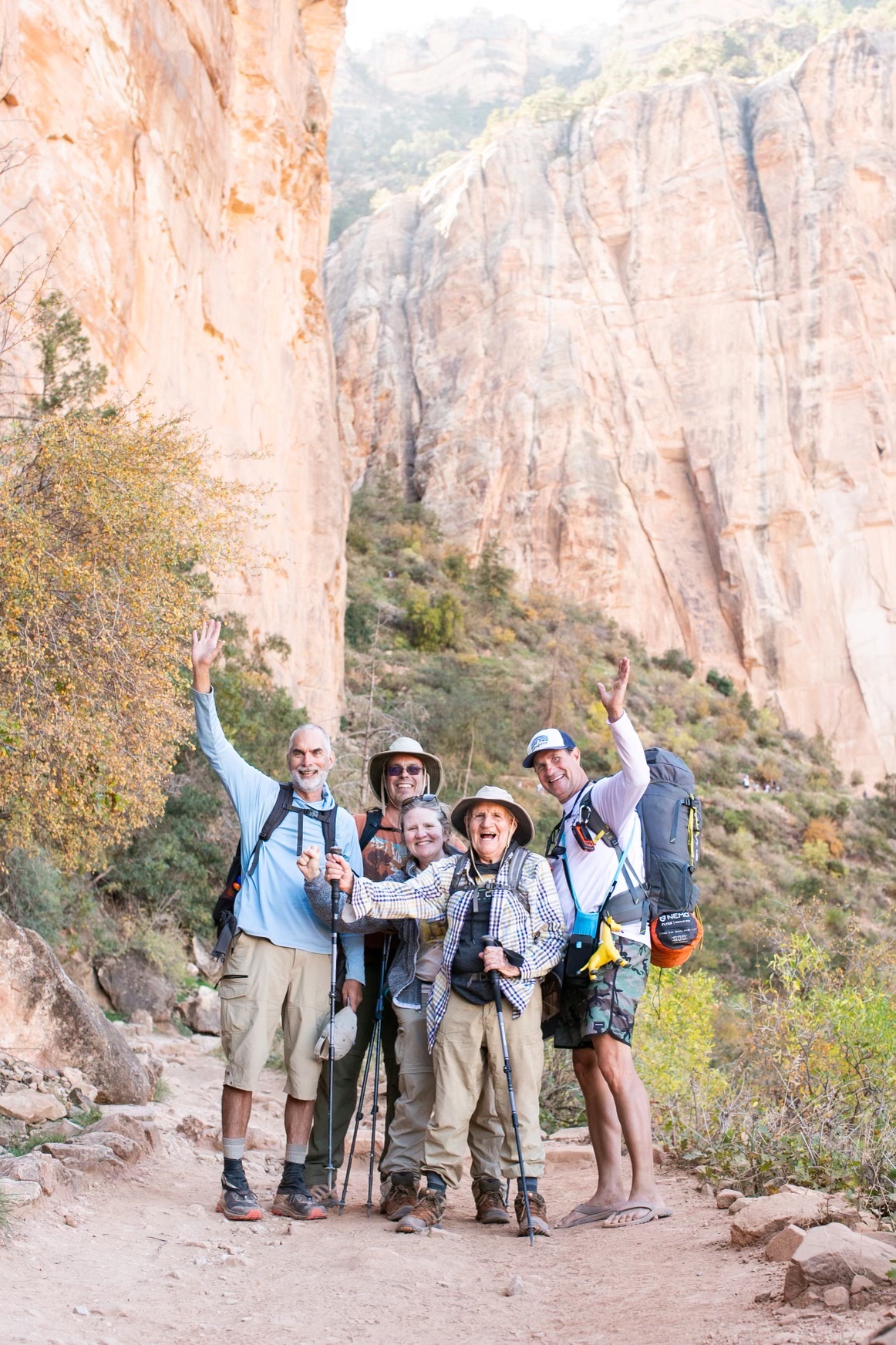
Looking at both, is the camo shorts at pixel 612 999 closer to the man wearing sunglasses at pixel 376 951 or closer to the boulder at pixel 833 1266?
the man wearing sunglasses at pixel 376 951

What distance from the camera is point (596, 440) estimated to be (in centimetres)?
4234

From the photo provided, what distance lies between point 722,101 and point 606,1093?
5021cm

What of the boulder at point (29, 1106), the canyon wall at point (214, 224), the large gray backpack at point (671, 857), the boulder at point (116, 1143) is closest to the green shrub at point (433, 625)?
the canyon wall at point (214, 224)

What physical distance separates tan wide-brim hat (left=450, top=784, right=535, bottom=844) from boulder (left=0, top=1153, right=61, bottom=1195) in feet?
6.69

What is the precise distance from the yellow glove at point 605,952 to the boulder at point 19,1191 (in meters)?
2.15

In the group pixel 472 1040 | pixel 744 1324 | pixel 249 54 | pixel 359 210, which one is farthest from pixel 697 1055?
pixel 359 210

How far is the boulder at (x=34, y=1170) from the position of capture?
416 centimetres

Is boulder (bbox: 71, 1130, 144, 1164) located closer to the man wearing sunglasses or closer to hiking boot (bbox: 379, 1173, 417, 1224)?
the man wearing sunglasses

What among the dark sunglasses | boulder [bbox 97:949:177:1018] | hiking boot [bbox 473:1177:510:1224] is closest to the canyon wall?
boulder [bbox 97:949:177:1018]

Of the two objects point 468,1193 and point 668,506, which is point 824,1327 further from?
point 668,506

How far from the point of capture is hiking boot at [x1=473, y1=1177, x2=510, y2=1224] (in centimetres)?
432

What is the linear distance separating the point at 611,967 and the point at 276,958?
4.28 feet

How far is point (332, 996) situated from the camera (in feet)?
14.5

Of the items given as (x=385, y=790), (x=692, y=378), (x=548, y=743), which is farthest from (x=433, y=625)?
(x=548, y=743)
